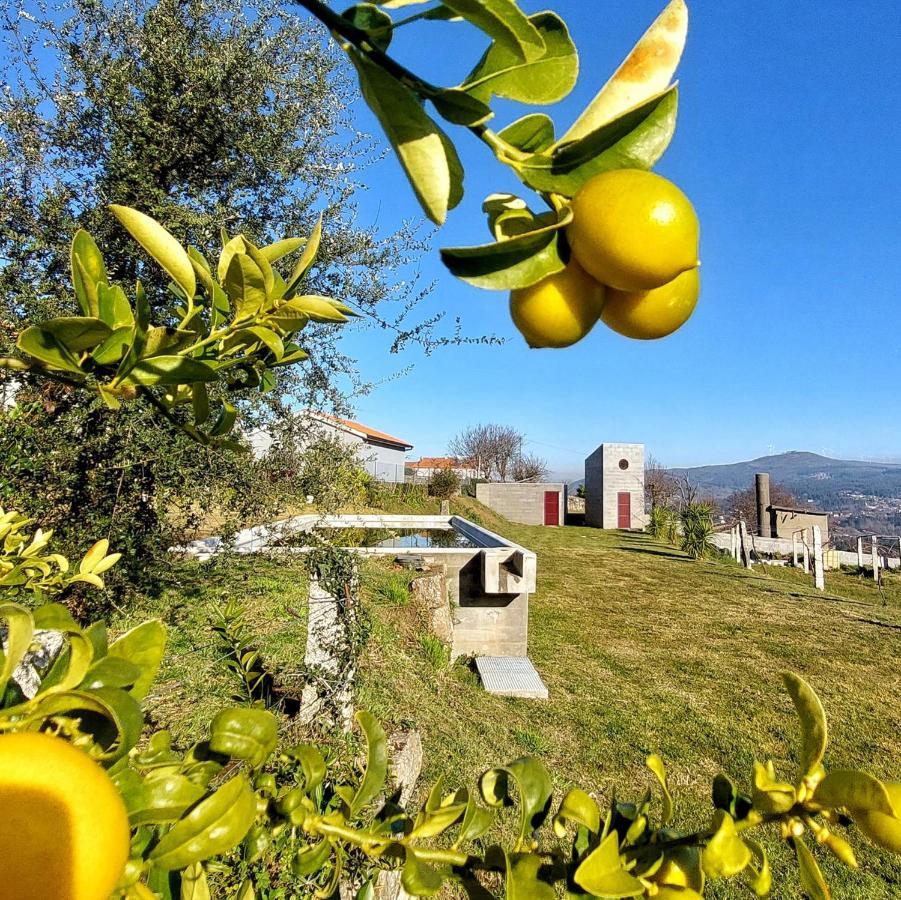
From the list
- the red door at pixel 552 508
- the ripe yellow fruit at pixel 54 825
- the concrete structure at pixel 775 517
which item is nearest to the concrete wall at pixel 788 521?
the concrete structure at pixel 775 517

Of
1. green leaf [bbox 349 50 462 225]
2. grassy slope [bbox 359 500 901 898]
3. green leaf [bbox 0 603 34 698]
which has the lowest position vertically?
grassy slope [bbox 359 500 901 898]

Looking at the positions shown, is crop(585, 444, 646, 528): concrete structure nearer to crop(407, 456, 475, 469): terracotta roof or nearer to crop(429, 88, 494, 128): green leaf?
crop(407, 456, 475, 469): terracotta roof

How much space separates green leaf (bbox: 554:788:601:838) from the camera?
1.53 feet

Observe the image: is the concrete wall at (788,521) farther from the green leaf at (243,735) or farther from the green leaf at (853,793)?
the green leaf at (243,735)

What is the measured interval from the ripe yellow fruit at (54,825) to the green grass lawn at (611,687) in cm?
113

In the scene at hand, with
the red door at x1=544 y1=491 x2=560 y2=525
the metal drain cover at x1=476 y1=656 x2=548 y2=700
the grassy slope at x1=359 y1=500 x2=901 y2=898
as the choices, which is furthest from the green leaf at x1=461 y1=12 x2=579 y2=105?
the red door at x1=544 y1=491 x2=560 y2=525

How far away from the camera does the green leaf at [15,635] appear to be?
324 millimetres

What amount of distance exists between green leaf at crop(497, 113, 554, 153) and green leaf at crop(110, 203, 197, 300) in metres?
0.38

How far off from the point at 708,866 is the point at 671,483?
31318 millimetres

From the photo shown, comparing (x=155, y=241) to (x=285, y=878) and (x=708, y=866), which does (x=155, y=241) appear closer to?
(x=708, y=866)

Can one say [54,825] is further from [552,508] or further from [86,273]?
[552,508]

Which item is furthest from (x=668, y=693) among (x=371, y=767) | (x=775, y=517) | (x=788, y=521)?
(x=788, y=521)

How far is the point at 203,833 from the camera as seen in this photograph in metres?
0.37

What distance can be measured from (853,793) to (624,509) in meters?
19.9
